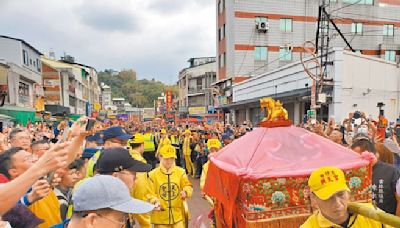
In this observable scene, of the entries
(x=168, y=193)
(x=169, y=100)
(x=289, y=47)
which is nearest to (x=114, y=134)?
(x=168, y=193)

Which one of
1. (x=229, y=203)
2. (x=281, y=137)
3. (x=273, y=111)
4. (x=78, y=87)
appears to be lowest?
(x=229, y=203)

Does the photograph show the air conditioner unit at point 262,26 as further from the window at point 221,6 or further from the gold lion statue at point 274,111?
the gold lion statue at point 274,111

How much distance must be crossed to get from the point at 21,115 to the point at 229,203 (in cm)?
1992

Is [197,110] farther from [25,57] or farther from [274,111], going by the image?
[274,111]

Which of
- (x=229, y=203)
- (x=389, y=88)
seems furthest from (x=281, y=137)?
(x=389, y=88)

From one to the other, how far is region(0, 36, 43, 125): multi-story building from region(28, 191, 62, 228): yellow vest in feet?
55.6

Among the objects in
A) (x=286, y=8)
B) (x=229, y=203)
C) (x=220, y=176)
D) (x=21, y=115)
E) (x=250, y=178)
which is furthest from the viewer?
(x=286, y=8)

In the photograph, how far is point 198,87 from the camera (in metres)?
45.8

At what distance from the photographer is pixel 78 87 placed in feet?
150

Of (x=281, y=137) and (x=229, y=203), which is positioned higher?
(x=281, y=137)

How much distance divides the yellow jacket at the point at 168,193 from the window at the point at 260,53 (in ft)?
74.7

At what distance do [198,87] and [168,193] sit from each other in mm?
41975

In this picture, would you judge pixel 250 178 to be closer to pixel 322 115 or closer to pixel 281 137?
pixel 281 137

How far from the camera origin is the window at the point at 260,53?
25.5 metres
